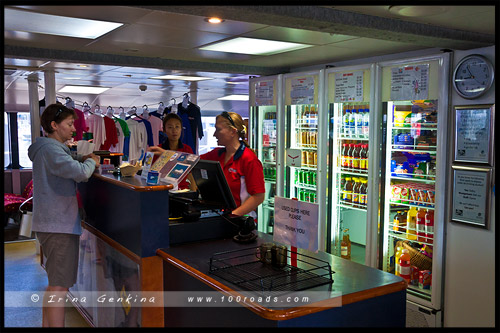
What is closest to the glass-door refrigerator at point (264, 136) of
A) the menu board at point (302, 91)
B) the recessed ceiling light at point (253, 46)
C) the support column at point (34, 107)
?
the menu board at point (302, 91)

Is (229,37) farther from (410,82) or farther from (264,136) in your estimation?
(264,136)

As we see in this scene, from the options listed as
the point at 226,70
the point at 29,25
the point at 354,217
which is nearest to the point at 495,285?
the point at 354,217

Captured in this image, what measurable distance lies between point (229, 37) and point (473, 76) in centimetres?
207

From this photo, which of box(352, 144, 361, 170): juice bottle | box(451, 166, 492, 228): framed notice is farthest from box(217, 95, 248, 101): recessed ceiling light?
box(451, 166, 492, 228): framed notice

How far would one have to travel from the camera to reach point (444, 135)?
4094mm

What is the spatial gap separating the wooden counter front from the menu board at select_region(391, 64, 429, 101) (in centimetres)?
222

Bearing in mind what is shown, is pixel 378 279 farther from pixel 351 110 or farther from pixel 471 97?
pixel 351 110

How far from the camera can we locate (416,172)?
15.1ft

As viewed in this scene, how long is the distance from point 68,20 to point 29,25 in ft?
1.36

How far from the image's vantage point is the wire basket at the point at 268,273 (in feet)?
7.38

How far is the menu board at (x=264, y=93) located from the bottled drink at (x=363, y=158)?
1479 millimetres

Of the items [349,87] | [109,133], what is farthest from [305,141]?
[109,133]

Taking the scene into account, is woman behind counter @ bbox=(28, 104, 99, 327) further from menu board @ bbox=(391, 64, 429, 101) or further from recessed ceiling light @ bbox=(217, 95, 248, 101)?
recessed ceiling light @ bbox=(217, 95, 248, 101)

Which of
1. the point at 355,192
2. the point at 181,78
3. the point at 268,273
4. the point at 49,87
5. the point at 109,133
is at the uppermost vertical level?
the point at 181,78
